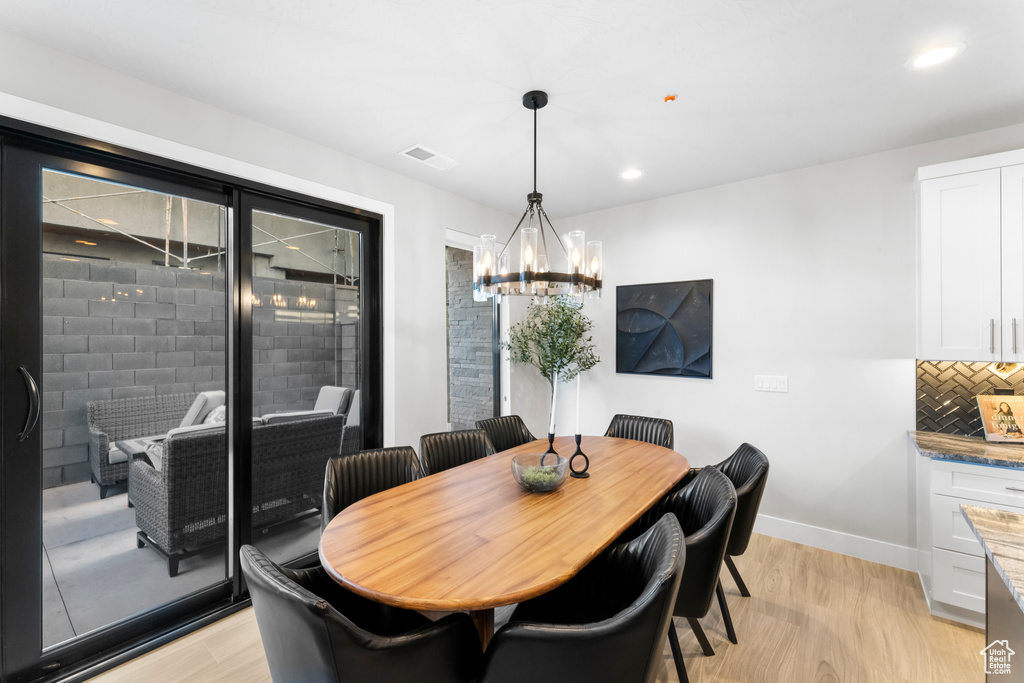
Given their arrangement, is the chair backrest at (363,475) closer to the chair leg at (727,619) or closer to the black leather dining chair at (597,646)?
the black leather dining chair at (597,646)

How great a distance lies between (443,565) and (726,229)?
135 inches

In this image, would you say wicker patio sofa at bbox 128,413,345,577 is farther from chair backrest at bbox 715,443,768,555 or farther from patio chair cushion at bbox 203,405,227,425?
chair backrest at bbox 715,443,768,555

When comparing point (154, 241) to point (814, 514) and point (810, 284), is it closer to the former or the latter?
point (810, 284)

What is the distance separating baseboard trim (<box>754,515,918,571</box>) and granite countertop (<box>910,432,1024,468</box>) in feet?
2.66

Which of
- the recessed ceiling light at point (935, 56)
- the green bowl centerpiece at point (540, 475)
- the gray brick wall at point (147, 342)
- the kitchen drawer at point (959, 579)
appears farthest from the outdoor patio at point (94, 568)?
the recessed ceiling light at point (935, 56)

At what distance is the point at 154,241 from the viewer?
90.1 inches

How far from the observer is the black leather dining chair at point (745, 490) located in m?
2.06

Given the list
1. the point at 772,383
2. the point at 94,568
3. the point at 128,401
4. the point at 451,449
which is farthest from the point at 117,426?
the point at 772,383

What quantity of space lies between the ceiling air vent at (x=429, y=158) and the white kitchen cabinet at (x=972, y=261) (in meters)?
3.00

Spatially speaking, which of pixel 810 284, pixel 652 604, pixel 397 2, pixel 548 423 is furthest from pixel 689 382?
pixel 397 2

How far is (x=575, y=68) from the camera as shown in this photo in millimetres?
2057

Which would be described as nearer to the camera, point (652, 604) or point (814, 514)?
point (652, 604)

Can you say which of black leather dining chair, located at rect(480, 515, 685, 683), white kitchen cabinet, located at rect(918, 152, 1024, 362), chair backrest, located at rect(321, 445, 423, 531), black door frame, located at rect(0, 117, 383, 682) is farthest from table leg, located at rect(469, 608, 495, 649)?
white kitchen cabinet, located at rect(918, 152, 1024, 362)

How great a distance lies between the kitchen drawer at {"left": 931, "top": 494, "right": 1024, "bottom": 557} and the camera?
2289 millimetres
